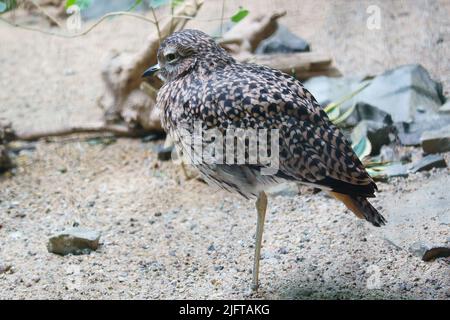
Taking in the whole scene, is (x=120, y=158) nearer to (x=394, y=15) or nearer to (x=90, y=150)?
(x=90, y=150)

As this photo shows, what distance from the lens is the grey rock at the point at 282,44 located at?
19.5 ft

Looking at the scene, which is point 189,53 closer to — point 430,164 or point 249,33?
point 430,164

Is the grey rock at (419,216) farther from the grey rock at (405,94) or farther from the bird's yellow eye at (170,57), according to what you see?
the bird's yellow eye at (170,57)

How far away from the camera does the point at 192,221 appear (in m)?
4.54

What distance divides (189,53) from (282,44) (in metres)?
2.31

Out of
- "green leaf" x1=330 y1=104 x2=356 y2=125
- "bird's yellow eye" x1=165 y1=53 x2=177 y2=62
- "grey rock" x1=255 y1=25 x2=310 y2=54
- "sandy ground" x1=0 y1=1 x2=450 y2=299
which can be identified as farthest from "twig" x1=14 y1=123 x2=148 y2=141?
"bird's yellow eye" x1=165 y1=53 x2=177 y2=62

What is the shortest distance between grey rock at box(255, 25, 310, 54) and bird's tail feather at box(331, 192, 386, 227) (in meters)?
2.66

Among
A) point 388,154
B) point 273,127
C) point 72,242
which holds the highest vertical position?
point 273,127

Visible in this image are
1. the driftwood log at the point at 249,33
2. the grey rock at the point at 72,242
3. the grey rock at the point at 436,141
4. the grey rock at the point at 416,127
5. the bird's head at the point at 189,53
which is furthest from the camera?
the driftwood log at the point at 249,33

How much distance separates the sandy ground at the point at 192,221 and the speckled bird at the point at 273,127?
362 millimetres

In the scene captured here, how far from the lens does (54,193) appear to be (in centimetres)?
510

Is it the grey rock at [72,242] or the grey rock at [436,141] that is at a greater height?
the grey rock at [436,141]

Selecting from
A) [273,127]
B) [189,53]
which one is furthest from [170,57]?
[273,127]

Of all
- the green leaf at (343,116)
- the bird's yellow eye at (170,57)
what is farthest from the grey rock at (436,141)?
the bird's yellow eye at (170,57)
